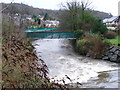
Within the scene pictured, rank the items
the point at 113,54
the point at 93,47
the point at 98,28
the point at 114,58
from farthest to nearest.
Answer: the point at 98,28, the point at 93,47, the point at 113,54, the point at 114,58

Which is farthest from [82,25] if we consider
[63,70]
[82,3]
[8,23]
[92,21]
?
[63,70]

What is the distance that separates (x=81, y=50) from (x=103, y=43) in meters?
2.15

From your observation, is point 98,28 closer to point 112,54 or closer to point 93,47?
point 93,47

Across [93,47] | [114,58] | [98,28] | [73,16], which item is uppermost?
[73,16]

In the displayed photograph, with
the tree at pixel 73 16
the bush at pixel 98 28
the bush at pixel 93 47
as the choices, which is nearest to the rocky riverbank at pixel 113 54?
the bush at pixel 93 47

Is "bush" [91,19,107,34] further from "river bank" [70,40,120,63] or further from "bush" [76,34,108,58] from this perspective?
"river bank" [70,40,120,63]

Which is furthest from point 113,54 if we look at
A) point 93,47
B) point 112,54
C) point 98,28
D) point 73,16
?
point 73,16

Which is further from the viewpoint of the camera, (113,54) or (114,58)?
(113,54)

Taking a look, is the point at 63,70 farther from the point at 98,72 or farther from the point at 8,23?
the point at 8,23

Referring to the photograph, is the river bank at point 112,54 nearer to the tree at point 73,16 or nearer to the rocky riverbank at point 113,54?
the rocky riverbank at point 113,54

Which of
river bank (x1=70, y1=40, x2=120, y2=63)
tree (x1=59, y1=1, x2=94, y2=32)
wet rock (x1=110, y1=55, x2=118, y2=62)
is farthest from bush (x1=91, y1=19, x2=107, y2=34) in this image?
wet rock (x1=110, y1=55, x2=118, y2=62)

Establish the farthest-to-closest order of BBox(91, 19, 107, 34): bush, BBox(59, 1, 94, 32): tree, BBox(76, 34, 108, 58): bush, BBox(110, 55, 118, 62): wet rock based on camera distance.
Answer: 1. BBox(59, 1, 94, 32): tree
2. BBox(91, 19, 107, 34): bush
3. BBox(76, 34, 108, 58): bush
4. BBox(110, 55, 118, 62): wet rock

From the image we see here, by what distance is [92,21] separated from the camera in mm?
22594

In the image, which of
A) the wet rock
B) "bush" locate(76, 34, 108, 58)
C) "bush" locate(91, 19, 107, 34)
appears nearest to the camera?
the wet rock
